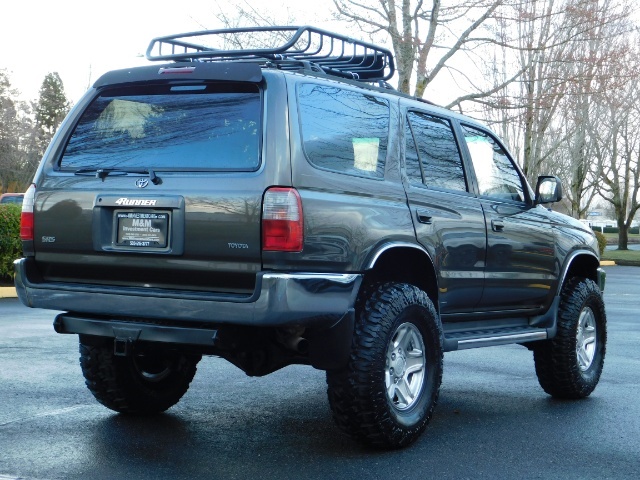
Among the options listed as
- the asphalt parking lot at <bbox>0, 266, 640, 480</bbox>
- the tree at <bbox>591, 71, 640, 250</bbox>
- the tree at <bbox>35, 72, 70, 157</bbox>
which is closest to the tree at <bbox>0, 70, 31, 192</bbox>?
the tree at <bbox>35, 72, 70, 157</bbox>

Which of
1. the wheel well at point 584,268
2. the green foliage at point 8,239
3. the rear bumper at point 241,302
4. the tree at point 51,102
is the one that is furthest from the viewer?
the tree at point 51,102

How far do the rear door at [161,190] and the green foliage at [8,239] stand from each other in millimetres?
11157

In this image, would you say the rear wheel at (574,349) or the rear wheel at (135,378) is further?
the rear wheel at (574,349)

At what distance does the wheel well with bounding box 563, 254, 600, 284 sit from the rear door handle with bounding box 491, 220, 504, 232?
115 cm

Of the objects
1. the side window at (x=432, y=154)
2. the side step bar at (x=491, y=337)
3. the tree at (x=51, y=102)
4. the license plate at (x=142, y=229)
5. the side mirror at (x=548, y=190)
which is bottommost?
the side step bar at (x=491, y=337)

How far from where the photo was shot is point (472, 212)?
629 centimetres

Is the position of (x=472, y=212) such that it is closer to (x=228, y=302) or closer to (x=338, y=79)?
(x=338, y=79)

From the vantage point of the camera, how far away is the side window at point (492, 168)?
6.73 m

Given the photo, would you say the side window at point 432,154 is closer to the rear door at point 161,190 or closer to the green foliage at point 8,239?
the rear door at point 161,190

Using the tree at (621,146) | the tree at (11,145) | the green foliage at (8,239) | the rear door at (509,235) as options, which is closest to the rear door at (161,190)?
the rear door at (509,235)

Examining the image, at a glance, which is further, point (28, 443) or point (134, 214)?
point (28, 443)

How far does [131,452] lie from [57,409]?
4.13 ft

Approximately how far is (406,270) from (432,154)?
2.65ft

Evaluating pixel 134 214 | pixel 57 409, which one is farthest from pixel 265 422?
pixel 134 214
